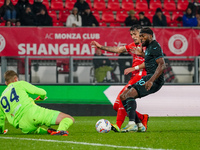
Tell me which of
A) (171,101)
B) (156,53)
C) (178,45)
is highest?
(156,53)

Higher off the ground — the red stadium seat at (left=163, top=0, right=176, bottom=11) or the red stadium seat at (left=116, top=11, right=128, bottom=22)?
the red stadium seat at (left=163, top=0, right=176, bottom=11)

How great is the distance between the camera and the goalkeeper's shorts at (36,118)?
7.33m

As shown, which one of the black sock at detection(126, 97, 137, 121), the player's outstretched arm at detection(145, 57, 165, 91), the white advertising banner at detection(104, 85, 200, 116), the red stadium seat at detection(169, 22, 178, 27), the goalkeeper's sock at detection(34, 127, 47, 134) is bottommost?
the white advertising banner at detection(104, 85, 200, 116)

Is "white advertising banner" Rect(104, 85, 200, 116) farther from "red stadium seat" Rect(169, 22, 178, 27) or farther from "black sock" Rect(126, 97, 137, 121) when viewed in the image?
"red stadium seat" Rect(169, 22, 178, 27)

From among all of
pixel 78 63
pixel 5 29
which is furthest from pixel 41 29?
pixel 78 63

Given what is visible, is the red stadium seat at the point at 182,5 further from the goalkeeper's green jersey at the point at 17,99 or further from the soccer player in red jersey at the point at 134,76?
the goalkeeper's green jersey at the point at 17,99

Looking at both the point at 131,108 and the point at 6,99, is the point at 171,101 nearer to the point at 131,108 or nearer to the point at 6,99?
the point at 131,108

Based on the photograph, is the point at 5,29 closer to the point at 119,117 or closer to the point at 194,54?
the point at 194,54

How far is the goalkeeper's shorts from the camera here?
24.0ft

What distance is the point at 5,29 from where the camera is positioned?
13805mm

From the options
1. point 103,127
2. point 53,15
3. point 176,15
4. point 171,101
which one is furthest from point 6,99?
point 176,15

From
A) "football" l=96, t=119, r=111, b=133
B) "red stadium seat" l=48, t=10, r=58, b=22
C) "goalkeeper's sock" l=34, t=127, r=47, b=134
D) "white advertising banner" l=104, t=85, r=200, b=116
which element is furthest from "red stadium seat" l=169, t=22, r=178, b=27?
"goalkeeper's sock" l=34, t=127, r=47, b=134

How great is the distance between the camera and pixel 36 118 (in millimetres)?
7363

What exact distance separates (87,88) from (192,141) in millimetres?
6498
